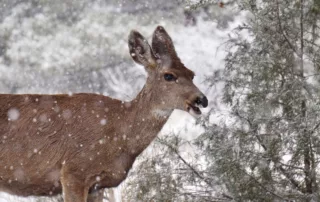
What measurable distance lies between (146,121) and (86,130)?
0.53m

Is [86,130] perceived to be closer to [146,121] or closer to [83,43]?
[146,121]

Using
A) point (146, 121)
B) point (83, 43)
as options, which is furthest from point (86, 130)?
point (83, 43)

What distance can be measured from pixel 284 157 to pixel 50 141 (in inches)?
113

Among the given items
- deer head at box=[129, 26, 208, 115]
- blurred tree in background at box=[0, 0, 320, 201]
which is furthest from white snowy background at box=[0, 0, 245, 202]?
deer head at box=[129, 26, 208, 115]

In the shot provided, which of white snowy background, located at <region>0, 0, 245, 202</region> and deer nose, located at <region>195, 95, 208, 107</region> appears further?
white snowy background, located at <region>0, 0, 245, 202</region>

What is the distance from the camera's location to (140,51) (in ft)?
19.1

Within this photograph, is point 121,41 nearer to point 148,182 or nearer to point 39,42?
point 39,42

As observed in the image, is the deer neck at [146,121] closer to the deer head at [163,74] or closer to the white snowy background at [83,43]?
the deer head at [163,74]

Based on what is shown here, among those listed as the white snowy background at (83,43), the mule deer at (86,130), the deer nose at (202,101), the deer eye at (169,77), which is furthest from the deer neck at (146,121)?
the white snowy background at (83,43)

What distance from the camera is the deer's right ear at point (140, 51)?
5.73 metres

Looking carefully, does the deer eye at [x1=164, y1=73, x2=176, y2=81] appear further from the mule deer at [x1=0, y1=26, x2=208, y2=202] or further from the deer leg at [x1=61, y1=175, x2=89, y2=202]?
the deer leg at [x1=61, y1=175, x2=89, y2=202]

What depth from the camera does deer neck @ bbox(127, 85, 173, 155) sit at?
5902mm

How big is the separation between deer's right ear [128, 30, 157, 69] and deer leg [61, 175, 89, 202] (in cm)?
115

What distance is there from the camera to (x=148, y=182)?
8359 millimetres
